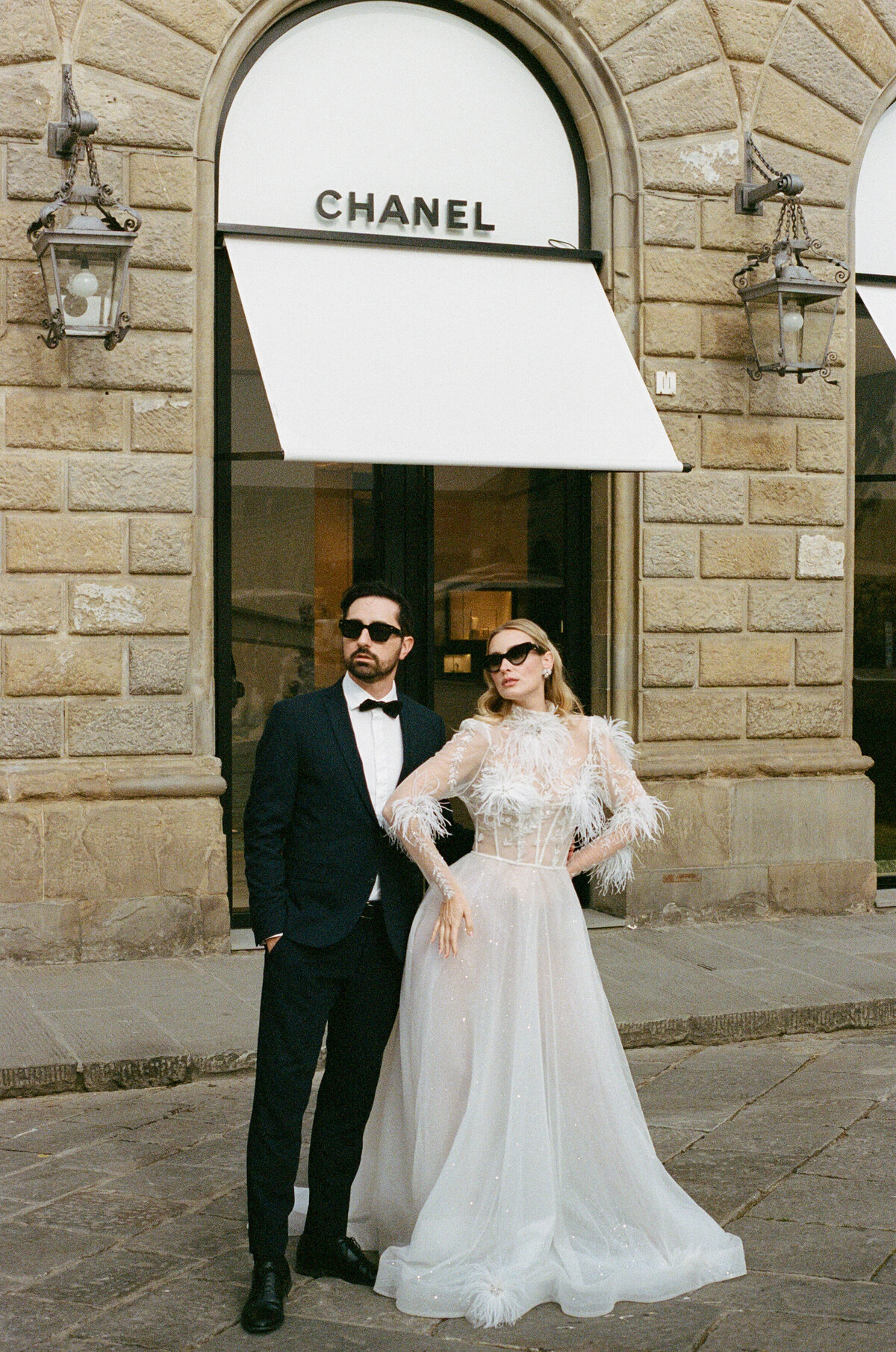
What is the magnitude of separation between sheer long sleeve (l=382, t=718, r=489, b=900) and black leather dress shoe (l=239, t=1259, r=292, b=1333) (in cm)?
103

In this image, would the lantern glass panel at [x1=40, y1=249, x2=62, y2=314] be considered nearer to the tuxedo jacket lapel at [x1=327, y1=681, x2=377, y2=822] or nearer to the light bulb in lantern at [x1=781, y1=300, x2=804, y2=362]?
the light bulb in lantern at [x1=781, y1=300, x2=804, y2=362]

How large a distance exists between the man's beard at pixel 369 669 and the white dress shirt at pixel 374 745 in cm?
5

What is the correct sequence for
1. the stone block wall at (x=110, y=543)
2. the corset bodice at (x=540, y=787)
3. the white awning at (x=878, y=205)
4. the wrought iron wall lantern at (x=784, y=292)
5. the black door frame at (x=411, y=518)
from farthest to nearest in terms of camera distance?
the white awning at (x=878, y=205) → the wrought iron wall lantern at (x=784, y=292) → the black door frame at (x=411, y=518) → the stone block wall at (x=110, y=543) → the corset bodice at (x=540, y=787)

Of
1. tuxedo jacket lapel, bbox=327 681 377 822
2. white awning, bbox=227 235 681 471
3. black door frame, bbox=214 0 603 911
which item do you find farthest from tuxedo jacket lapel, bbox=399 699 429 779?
black door frame, bbox=214 0 603 911

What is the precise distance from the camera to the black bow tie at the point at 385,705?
155 inches

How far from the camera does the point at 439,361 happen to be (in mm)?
7996

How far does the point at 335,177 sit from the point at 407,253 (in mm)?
604

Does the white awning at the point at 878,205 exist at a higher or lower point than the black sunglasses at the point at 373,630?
higher

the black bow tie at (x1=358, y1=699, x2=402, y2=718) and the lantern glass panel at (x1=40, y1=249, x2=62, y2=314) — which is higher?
the lantern glass panel at (x1=40, y1=249, x2=62, y2=314)

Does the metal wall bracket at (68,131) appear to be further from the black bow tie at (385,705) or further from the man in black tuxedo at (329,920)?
the black bow tie at (385,705)

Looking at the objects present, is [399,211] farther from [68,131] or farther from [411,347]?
[68,131]

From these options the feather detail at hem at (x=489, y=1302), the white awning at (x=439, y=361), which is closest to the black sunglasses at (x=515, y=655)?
the feather detail at hem at (x=489, y=1302)

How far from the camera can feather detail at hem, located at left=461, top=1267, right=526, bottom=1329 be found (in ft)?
12.0

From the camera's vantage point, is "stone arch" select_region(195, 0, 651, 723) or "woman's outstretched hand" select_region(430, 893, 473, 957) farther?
"stone arch" select_region(195, 0, 651, 723)
